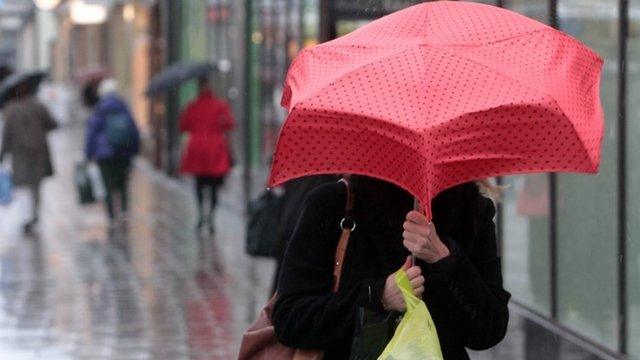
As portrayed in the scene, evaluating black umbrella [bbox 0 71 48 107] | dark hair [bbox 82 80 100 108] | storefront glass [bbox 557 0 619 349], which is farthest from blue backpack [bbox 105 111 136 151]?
storefront glass [bbox 557 0 619 349]

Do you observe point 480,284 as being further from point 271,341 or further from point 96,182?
point 96,182

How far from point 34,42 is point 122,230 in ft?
179

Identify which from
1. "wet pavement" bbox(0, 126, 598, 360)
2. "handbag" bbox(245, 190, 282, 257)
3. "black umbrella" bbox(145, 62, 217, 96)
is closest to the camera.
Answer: "handbag" bbox(245, 190, 282, 257)

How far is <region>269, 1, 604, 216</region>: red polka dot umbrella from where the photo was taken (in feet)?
11.4

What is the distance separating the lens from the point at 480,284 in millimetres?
3740

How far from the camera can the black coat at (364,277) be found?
3736mm

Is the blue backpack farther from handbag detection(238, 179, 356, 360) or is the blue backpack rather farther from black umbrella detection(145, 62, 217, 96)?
handbag detection(238, 179, 356, 360)

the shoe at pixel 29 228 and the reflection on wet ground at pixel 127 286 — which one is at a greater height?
the reflection on wet ground at pixel 127 286

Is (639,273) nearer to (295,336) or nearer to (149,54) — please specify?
(295,336)

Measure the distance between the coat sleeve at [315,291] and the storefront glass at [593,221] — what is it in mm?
4120

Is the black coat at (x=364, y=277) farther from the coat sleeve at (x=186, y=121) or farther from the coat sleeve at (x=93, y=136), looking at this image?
the coat sleeve at (x=93, y=136)

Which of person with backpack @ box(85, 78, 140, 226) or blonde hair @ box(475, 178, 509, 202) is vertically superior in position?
blonde hair @ box(475, 178, 509, 202)

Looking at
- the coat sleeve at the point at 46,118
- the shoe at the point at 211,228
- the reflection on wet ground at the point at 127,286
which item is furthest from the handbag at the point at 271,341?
the coat sleeve at the point at 46,118

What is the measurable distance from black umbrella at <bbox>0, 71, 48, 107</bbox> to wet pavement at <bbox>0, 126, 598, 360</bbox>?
148 centimetres
